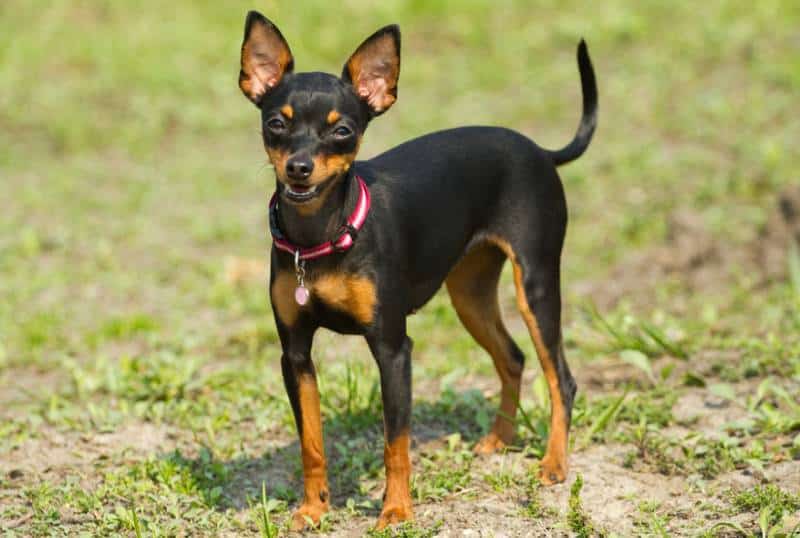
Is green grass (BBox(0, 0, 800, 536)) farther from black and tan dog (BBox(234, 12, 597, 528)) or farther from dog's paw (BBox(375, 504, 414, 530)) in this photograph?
black and tan dog (BBox(234, 12, 597, 528))

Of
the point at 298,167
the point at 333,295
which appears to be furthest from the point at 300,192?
the point at 333,295

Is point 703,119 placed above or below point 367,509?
above

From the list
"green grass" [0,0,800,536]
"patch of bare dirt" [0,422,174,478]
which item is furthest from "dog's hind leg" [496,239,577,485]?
"patch of bare dirt" [0,422,174,478]

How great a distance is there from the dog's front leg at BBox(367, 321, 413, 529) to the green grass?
0.12 metres

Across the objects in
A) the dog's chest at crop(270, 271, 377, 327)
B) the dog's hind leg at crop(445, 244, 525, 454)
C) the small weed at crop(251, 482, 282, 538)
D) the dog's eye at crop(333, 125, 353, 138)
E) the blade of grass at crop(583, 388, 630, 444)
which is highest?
the dog's eye at crop(333, 125, 353, 138)

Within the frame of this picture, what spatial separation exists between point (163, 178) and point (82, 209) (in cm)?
107

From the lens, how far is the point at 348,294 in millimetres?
4398

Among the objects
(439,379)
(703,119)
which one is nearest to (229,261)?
(439,379)

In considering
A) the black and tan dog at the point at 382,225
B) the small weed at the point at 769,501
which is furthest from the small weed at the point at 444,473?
the small weed at the point at 769,501

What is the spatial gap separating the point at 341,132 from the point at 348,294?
2.06ft

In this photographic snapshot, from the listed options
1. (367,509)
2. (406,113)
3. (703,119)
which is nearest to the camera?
(367,509)

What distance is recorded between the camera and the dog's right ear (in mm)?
4480

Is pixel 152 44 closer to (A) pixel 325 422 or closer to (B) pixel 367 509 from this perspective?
(A) pixel 325 422

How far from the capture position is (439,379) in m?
6.55
